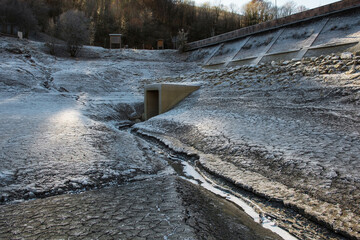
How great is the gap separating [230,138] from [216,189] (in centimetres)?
191

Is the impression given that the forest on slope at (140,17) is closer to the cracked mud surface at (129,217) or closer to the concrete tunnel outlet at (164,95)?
the concrete tunnel outlet at (164,95)

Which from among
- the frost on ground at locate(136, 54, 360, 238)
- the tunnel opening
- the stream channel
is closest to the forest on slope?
the tunnel opening

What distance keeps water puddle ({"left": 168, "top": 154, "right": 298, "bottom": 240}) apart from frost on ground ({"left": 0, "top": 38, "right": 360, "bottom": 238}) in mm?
267

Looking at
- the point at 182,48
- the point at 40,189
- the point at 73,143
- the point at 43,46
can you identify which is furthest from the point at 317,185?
the point at 43,46

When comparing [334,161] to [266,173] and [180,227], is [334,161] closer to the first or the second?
[266,173]

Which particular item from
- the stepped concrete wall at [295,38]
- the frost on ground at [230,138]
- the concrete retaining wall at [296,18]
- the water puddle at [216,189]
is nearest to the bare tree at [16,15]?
the frost on ground at [230,138]

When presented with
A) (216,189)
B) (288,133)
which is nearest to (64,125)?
(216,189)

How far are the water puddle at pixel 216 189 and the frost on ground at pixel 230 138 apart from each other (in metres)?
0.27

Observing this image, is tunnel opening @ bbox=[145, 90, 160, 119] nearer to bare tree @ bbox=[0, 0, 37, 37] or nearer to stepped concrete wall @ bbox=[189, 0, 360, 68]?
stepped concrete wall @ bbox=[189, 0, 360, 68]

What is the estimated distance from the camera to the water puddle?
2.90 metres

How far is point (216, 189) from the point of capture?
3.96 m

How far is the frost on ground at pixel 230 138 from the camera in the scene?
3477 millimetres

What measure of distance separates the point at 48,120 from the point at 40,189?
4.19 m

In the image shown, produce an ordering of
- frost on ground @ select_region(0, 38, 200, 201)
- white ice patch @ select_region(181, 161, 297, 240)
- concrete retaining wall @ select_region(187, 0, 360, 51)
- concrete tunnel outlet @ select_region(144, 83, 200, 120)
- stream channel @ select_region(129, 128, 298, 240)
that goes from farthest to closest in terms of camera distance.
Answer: concrete retaining wall @ select_region(187, 0, 360, 51) < concrete tunnel outlet @ select_region(144, 83, 200, 120) < frost on ground @ select_region(0, 38, 200, 201) < stream channel @ select_region(129, 128, 298, 240) < white ice patch @ select_region(181, 161, 297, 240)
